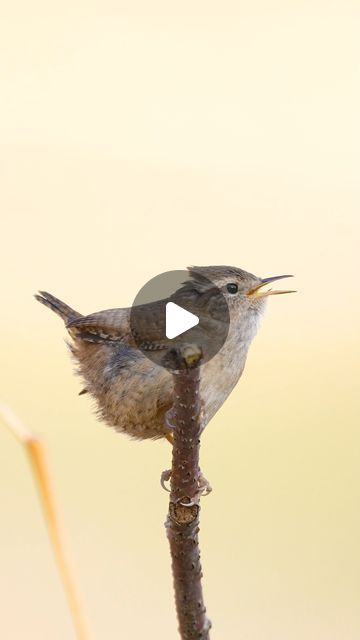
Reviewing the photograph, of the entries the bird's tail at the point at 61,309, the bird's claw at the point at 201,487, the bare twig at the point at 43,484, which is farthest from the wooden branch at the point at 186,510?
the bird's tail at the point at 61,309

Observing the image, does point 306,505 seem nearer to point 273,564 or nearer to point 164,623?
point 273,564

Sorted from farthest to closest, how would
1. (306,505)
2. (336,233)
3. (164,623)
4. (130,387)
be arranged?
(336,233)
(306,505)
(164,623)
(130,387)

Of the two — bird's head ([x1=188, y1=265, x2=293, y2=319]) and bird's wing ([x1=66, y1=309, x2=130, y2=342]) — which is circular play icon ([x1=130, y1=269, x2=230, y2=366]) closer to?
bird's head ([x1=188, y1=265, x2=293, y2=319])

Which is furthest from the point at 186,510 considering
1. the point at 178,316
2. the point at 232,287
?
the point at 232,287

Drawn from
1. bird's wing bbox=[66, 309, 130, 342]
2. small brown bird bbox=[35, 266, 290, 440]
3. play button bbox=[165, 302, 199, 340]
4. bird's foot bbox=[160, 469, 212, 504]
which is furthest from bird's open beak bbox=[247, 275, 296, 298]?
play button bbox=[165, 302, 199, 340]

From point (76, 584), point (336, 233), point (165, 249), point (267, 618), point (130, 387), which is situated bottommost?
point (76, 584)

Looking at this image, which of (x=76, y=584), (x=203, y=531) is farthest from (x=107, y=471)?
(x=76, y=584)

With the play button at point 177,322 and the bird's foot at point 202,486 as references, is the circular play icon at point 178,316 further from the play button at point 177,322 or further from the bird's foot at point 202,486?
the bird's foot at point 202,486
